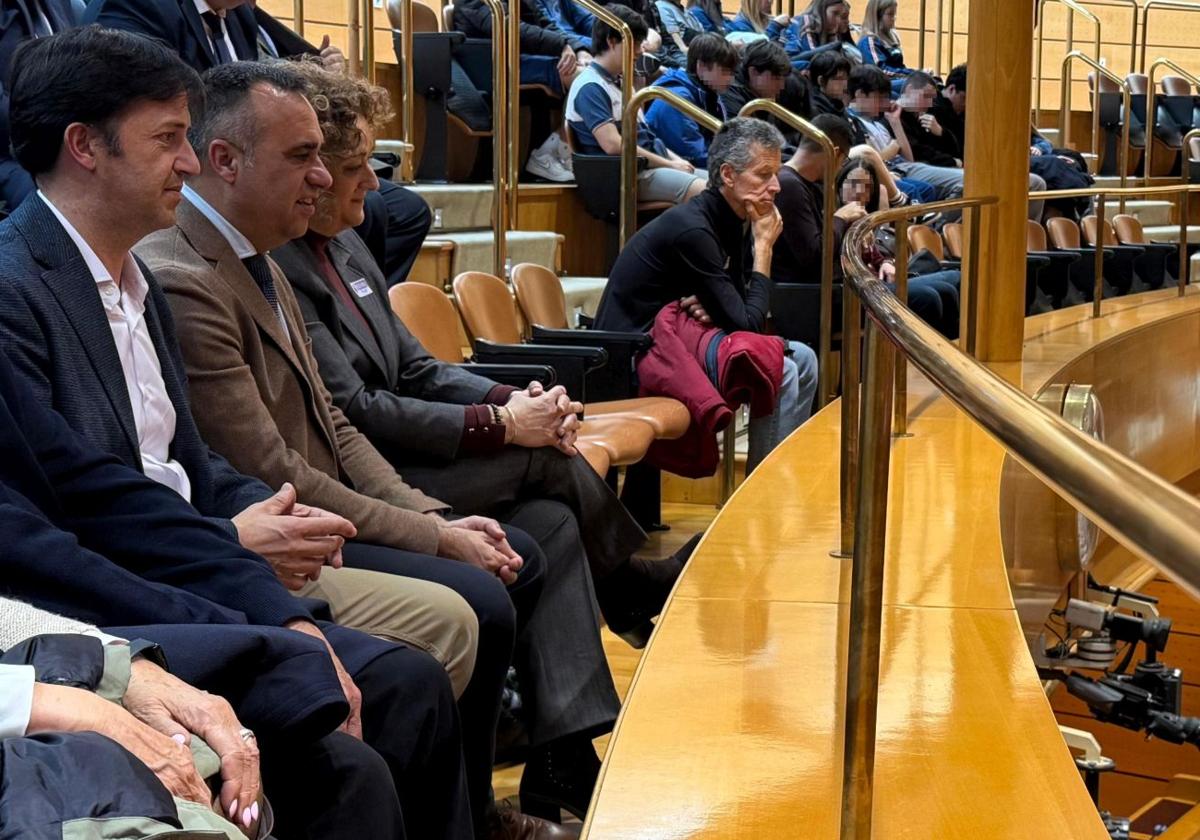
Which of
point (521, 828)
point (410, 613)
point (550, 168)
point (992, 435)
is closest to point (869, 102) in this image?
point (550, 168)

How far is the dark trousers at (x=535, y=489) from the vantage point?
8.00ft

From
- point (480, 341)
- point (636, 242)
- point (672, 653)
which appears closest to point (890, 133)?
point (636, 242)

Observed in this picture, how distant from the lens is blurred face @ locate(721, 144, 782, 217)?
147 inches

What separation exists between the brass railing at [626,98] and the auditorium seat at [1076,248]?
91.1 inches

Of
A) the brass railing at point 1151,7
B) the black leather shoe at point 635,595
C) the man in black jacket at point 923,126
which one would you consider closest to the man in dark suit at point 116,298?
the black leather shoe at point 635,595

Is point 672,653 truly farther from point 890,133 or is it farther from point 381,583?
point 890,133

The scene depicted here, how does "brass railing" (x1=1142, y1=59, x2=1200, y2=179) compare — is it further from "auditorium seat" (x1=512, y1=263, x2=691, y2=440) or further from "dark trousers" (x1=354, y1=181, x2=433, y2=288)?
"dark trousers" (x1=354, y1=181, x2=433, y2=288)

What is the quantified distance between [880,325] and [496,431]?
121 centimetres

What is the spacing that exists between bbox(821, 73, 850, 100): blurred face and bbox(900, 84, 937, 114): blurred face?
43 cm

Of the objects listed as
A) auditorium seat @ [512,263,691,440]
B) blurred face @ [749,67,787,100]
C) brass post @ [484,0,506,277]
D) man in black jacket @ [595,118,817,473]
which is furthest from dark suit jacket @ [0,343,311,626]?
blurred face @ [749,67,787,100]

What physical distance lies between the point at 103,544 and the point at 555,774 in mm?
900

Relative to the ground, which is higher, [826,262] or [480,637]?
[826,262]

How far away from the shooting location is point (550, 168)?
5.89 meters

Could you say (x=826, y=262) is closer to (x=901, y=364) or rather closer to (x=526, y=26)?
(x=901, y=364)
